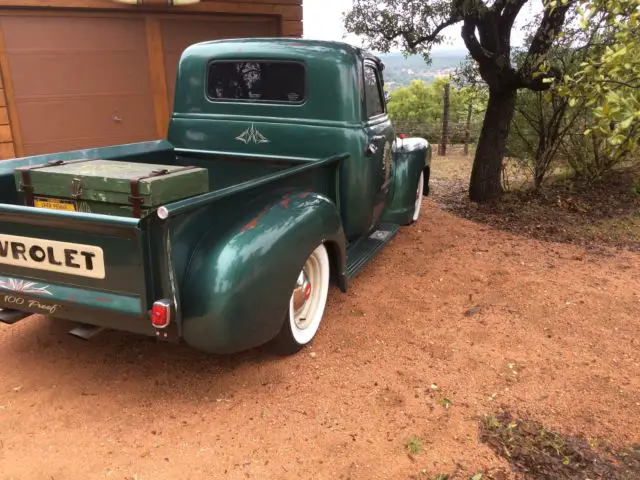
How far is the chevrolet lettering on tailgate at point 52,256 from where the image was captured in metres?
2.19

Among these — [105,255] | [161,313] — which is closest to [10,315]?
[105,255]

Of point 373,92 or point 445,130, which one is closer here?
point 373,92

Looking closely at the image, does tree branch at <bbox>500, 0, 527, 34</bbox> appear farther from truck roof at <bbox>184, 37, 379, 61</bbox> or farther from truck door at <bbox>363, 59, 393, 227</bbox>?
truck roof at <bbox>184, 37, 379, 61</bbox>

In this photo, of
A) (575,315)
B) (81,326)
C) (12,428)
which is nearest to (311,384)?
(81,326)

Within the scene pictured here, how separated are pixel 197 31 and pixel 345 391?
19.0ft

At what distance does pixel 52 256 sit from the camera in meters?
2.26

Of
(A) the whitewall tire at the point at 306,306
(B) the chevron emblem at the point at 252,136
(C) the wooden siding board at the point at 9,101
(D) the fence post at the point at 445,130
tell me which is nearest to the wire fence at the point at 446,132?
(D) the fence post at the point at 445,130

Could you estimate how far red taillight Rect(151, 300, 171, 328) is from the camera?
6.83ft

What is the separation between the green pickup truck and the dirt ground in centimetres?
29

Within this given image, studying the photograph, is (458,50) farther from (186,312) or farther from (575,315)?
(186,312)

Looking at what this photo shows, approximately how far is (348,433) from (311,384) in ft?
1.39

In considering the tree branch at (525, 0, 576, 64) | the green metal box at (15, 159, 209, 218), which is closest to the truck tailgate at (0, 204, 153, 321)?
the green metal box at (15, 159, 209, 218)

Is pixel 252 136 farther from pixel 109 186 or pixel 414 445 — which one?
pixel 414 445

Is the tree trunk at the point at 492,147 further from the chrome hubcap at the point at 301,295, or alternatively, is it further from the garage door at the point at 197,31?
the chrome hubcap at the point at 301,295
